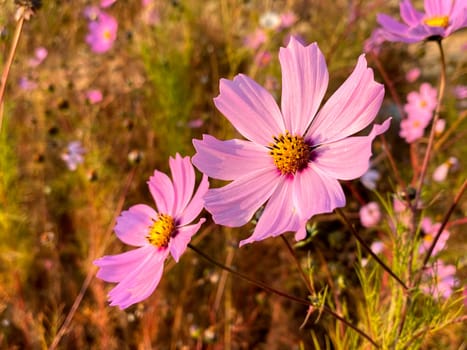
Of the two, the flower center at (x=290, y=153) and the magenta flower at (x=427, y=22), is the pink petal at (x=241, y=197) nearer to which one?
the flower center at (x=290, y=153)

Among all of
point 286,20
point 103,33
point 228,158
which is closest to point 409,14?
point 228,158

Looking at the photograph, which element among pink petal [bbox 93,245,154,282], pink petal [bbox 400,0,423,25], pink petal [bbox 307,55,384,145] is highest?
pink petal [bbox 400,0,423,25]

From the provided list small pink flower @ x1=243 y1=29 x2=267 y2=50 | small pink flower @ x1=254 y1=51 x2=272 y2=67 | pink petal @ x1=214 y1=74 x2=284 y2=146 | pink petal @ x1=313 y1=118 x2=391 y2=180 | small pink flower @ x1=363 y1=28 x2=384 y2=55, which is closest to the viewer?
pink petal @ x1=313 y1=118 x2=391 y2=180

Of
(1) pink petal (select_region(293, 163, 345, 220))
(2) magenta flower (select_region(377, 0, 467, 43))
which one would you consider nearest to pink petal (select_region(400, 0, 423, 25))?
(2) magenta flower (select_region(377, 0, 467, 43))

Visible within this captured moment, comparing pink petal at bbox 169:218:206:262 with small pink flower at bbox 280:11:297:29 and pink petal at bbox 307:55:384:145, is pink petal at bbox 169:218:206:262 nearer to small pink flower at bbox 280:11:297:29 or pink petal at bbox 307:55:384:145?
pink petal at bbox 307:55:384:145

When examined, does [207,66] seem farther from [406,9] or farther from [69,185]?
[406,9]

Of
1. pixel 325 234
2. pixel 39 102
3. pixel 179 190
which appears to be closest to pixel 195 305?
pixel 325 234
